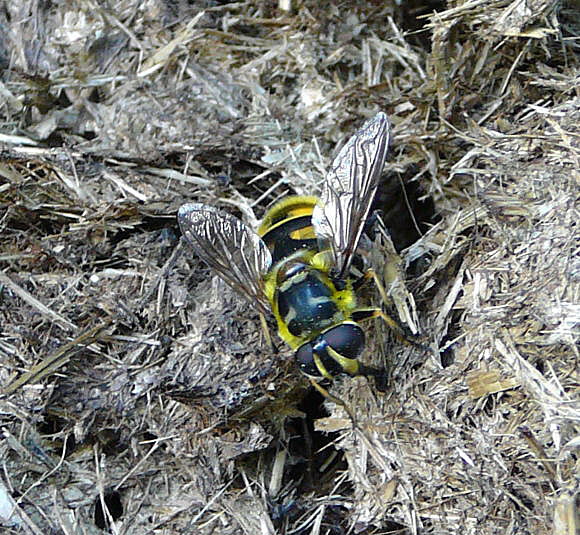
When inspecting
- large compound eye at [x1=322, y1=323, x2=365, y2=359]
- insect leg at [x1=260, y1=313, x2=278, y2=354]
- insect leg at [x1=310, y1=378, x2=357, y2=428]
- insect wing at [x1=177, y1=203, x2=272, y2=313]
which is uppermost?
insect wing at [x1=177, y1=203, x2=272, y2=313]

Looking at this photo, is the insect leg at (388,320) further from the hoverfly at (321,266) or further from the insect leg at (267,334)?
the insect leg at (267,334)

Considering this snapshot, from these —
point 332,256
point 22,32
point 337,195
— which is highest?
point 22,32

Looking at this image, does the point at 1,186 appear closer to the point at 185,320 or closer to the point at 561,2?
the point at 185,320

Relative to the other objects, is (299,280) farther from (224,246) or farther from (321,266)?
(224,246)


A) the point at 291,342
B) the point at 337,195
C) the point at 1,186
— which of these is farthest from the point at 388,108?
the point at 1,186

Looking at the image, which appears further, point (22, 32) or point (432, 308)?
point (22, 32)

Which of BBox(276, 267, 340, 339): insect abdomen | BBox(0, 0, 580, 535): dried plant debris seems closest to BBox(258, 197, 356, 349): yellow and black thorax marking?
BBox(276, 267, 340, 339): insect abdomen

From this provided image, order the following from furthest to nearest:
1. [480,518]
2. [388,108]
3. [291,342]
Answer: [388,108] → [291,342] → [480,518]

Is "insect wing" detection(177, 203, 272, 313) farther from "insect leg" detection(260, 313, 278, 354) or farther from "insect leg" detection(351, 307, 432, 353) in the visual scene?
"insect leg" detection(351, 307, 432, 353)
